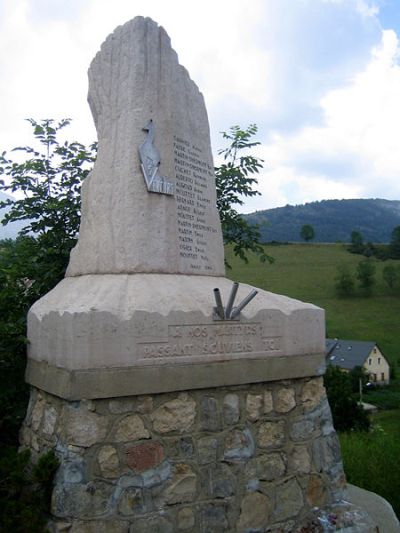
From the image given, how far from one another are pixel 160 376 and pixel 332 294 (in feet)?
203

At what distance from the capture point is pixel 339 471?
4.48 m

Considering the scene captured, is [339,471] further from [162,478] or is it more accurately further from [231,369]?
[162,478]

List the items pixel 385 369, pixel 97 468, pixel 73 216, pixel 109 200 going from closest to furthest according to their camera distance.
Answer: pixel 97 468, pixel 109 200, pixel 73 216, pixel 385 369

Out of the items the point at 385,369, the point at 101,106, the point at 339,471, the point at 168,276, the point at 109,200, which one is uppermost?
the point at 101,106

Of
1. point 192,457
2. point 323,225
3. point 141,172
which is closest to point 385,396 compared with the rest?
point 192,457

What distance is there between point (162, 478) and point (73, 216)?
3086mm

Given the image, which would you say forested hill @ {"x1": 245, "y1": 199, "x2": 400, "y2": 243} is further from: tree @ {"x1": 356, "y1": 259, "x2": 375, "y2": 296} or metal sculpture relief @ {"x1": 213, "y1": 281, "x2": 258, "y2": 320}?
metal sculpture relief @ {"x1": 213, "y1": 281, "x2": 258, "y2": 320}

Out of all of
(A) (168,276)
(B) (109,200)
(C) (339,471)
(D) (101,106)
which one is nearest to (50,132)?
(D) (101,106)

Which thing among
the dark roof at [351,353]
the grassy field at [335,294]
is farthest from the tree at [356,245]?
the dark roof at [351,353]

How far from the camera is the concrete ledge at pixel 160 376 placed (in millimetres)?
3385

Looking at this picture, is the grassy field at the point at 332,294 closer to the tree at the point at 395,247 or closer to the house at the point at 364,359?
the house at the point at 364,359

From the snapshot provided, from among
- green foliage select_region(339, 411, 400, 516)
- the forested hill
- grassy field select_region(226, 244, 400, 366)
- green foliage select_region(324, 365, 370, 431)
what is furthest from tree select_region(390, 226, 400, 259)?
green foliage select_region(339, 411, 400, 516)

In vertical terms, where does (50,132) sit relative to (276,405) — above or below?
above

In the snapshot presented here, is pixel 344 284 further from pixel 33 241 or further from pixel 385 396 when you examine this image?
pixel 33 241
